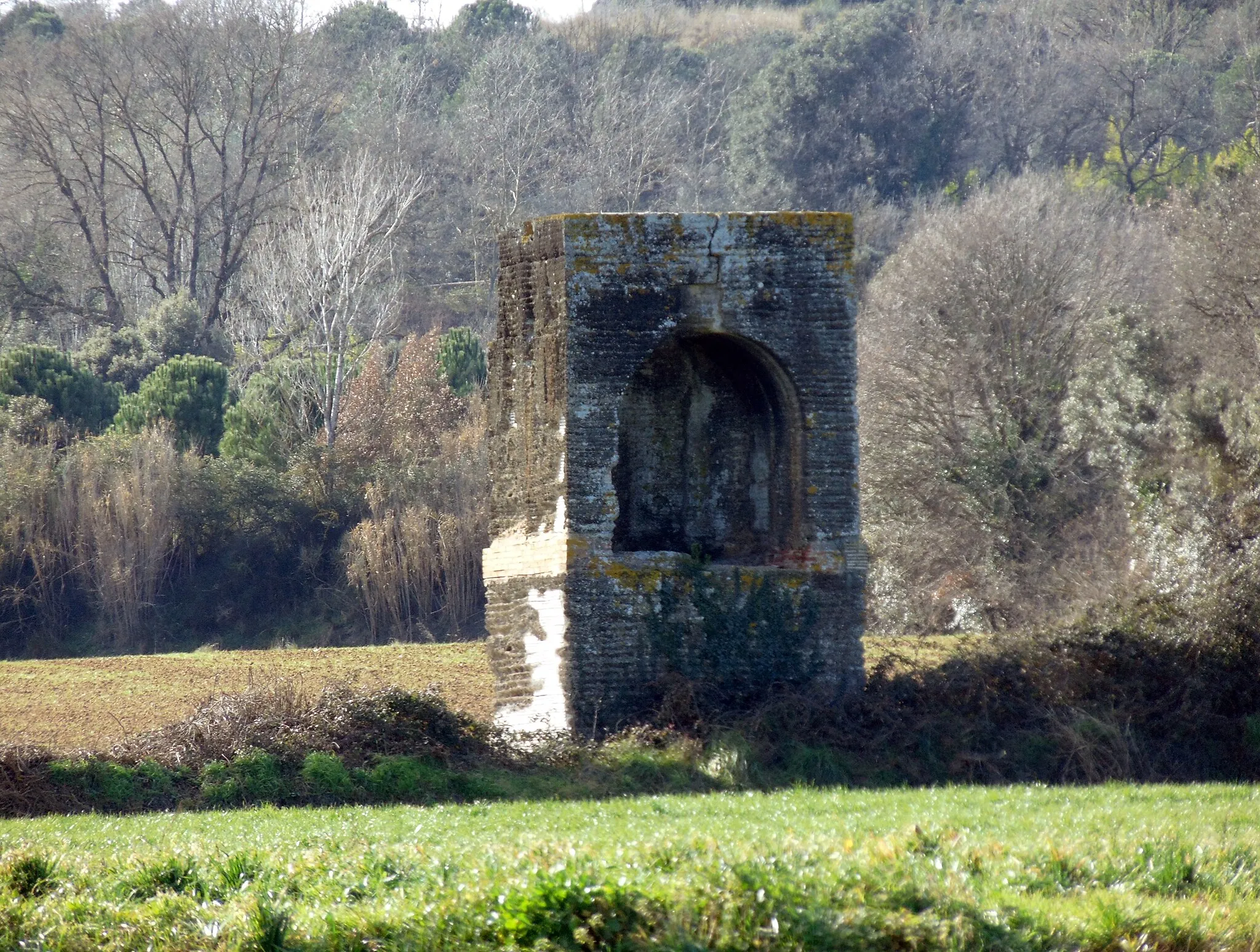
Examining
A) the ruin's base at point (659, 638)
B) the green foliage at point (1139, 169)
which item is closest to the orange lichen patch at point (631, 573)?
the ruin's base at point (659, 638)

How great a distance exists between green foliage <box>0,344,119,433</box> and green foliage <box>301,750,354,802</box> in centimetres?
2135

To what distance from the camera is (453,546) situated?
89.4ft

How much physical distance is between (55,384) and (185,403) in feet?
9.39

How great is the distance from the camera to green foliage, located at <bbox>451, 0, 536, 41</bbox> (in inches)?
2704

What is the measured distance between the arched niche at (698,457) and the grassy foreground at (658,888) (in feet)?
19.8

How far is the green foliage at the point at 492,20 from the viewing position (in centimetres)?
6869

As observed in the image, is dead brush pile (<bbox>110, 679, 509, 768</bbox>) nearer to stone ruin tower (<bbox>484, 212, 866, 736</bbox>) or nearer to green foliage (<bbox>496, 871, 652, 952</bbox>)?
stone ruin tower (<bbox>484, 212, 866, 736</bbox>)

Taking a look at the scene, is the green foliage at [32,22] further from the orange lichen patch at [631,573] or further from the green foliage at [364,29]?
the orange lichen patch at [631,573]

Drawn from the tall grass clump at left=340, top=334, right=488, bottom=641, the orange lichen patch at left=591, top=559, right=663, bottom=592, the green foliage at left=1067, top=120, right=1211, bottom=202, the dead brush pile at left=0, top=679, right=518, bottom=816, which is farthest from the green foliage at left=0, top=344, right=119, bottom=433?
the green foliage at left=1067, top=120, right=1211, bottom=202

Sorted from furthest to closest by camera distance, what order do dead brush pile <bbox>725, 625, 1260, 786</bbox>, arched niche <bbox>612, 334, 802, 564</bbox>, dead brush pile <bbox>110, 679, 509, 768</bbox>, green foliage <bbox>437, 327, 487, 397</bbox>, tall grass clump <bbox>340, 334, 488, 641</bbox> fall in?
green foliage <bbox>437, 327, 487, 397</bbox>
tall grass clump <bbox>340, 334, 488, 641</bbox>
arched niche <bbox>612, 334, 802, 564</bbox>
dead brush pile <bbox>725, 625, 1260, 786</bbox>
dead brush pile <bbox>110, 679, 509, 768</bbox>

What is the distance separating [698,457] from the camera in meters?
15.5

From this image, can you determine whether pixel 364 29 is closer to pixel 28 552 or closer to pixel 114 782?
pixel 28 552

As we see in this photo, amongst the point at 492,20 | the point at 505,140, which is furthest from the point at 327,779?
the point at 492,20

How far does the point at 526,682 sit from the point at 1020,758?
4344 millimetres
